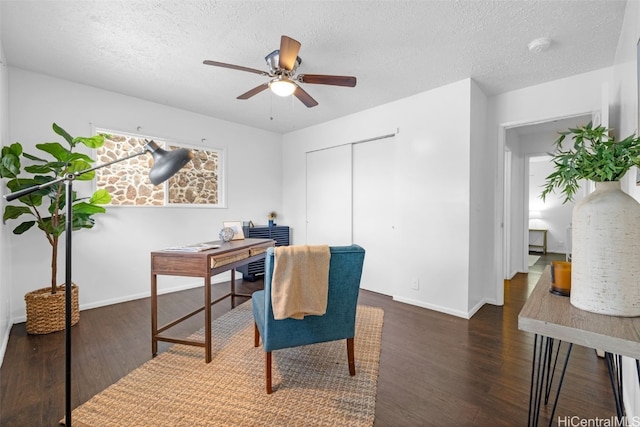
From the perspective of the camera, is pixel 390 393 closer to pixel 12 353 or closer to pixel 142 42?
pixel 12 353

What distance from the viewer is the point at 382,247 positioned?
3.88 meters

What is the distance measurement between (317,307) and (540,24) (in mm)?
2552

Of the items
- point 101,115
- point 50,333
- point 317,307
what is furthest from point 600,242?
point 101,115

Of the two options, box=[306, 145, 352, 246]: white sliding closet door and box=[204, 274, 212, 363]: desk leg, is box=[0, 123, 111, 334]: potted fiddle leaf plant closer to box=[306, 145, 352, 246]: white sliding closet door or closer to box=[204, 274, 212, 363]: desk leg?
box=[204, 274, 212, 363]: desk leg

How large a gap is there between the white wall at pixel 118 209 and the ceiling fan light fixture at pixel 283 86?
7.51 ft

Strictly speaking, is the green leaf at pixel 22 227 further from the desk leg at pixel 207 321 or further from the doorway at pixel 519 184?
the doorway at pixel 519 184

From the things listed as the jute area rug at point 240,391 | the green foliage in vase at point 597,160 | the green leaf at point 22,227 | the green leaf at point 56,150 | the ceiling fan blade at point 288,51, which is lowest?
the jute area rug at point 240,391

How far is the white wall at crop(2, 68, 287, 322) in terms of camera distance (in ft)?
9.27

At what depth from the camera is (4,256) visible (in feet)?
7.92

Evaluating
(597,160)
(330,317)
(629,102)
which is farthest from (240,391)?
(629,102)

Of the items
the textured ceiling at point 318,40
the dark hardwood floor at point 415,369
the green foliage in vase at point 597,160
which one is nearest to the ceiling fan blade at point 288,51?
the textured ceiling at point 318,40

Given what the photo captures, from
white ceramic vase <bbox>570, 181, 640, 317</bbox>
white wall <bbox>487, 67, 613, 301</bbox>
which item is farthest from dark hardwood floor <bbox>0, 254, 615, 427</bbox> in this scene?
white wall <bbox>487, 67, 613, 301</bbox>

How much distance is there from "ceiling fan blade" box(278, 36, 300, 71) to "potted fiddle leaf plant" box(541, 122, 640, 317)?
1602 mm

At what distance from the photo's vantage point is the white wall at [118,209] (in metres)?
2.82
